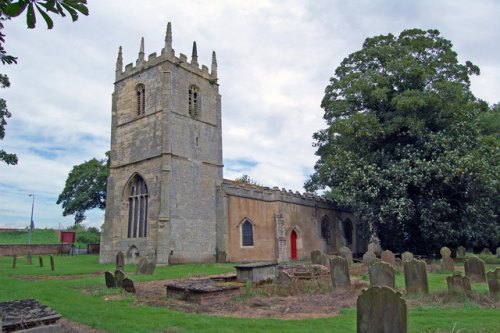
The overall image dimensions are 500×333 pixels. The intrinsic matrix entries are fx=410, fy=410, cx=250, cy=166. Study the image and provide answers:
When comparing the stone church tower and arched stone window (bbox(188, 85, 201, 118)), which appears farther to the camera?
arched stone window (bbox(188, 85, 201, 118))

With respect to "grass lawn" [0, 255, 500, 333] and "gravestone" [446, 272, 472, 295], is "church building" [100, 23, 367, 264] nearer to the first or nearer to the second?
"grass lawn" [0, 255, 500, 333]

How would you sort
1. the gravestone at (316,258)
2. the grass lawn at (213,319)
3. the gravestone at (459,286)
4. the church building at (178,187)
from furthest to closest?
1. the church building at (178,187)
2. the gravestone at (316,258)
3. the gravestone at (459,286)
4. the grass lawn at (213,319)

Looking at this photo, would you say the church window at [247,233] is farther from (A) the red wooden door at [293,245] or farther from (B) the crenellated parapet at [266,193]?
(A) the red wooden door at [293,245]

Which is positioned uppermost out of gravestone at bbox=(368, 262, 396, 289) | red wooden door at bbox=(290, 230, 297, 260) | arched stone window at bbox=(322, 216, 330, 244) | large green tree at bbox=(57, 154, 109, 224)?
large green tree at bbox=(57, 154, 109, 224)

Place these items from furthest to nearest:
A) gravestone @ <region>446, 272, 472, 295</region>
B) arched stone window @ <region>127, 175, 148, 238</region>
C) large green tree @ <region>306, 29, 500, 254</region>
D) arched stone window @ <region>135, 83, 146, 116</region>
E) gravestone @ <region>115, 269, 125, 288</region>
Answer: arched stone window @ <region>135, 83, 146, 116</region> < arched stone window @ <region>127, 175, 148, 238</region> < large green tree @ <region>306, 29, 500, 254</region> < gravestone @ <region>115, 269, 125, 288</region> < gravestone @ <region>446, 272, 472, 295</region>

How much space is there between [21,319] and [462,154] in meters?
22.5

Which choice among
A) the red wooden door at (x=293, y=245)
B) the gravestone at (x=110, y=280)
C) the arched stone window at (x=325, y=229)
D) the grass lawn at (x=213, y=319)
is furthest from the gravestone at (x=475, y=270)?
the arched stone window at (x=325, y=229)

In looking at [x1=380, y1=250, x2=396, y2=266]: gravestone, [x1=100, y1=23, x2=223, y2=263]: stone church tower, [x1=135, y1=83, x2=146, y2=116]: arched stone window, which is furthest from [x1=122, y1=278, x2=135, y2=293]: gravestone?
[x1=135, y1=83, x2=146, y2=116]: arched stone window

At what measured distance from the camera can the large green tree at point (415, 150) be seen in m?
22.1

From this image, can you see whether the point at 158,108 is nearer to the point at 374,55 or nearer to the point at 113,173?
the point at 113,173

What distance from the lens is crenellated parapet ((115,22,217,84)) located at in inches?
1022

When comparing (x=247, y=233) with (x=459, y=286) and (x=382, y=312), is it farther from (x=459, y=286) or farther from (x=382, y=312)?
(x=382, y=312)

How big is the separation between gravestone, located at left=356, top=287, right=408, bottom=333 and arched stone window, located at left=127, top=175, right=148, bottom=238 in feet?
68.9

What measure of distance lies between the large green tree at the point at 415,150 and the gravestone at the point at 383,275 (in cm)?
1259
